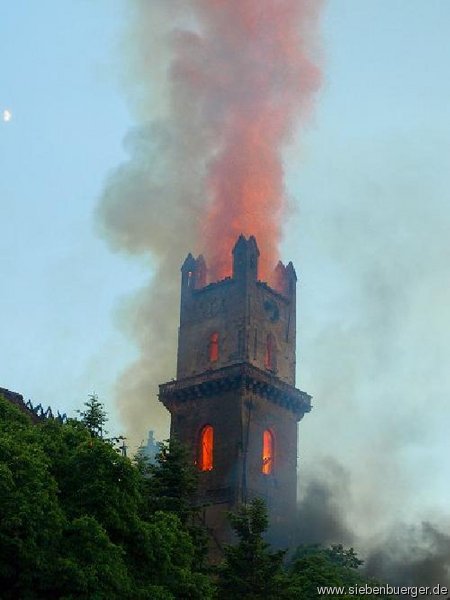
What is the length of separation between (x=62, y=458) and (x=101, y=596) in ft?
20.5

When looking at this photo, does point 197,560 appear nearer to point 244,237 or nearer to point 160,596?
point 160,596

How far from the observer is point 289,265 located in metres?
73.9

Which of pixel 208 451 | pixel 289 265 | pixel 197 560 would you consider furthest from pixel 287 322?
pixel 197 560

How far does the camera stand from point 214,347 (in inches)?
2702

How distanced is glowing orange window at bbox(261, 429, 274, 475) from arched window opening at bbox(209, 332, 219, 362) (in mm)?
6323

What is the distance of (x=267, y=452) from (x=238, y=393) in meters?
4.97

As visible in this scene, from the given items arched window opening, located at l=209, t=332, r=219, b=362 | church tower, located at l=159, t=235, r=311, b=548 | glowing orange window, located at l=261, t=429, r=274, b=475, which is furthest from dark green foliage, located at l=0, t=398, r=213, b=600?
arched window opening, located at l=209, t=332, r=219, b=362

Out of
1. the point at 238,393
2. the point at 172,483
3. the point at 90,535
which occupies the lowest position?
the point at 90,535

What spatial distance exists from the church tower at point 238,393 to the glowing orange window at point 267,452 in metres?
0.07

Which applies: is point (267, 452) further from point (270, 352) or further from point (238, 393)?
point (270, 352)

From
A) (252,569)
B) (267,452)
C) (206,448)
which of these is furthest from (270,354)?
(252,569)

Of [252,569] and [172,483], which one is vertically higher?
[172,483]

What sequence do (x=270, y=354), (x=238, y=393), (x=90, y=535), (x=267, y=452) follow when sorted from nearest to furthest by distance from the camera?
(x=90, y=535) → (x=238, y=393) → (x=267, y=452) → (x=270, y=354)

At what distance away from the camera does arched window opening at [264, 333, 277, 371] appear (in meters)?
68.6
